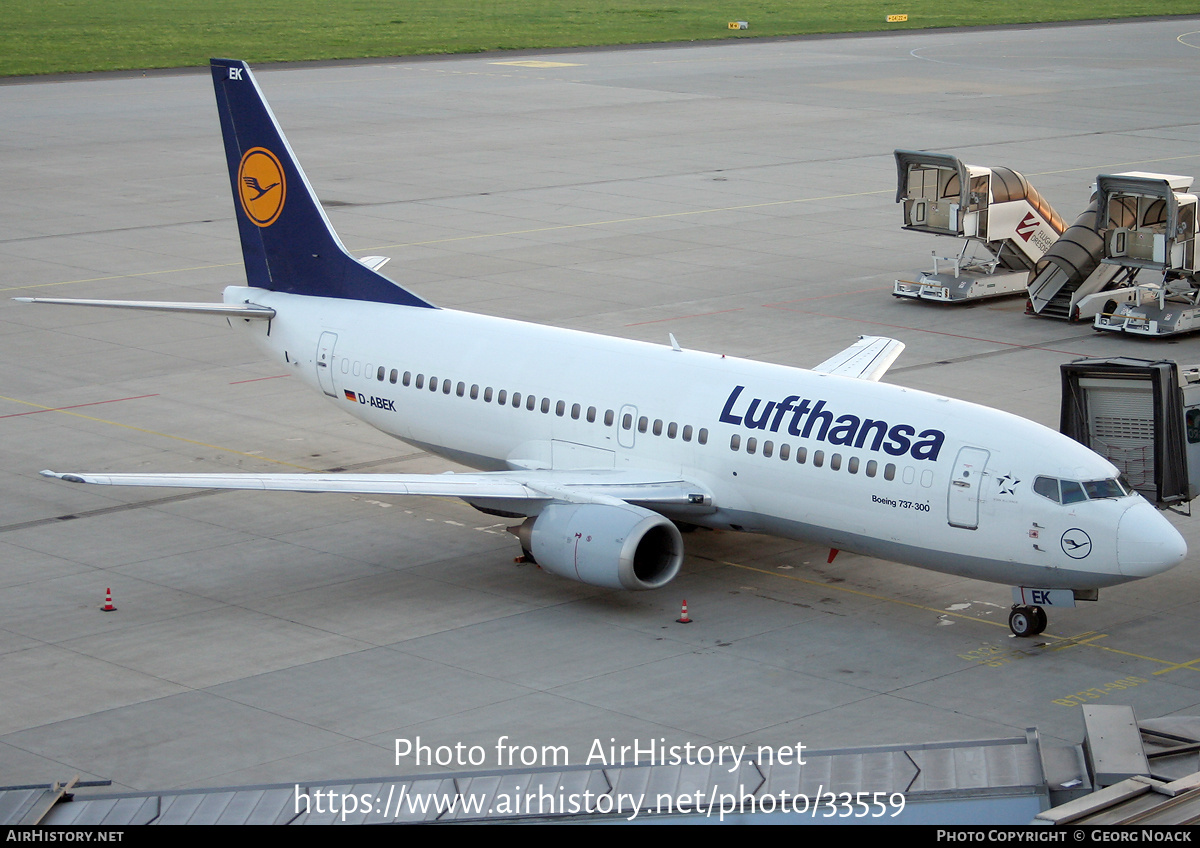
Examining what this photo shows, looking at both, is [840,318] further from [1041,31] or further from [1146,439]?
[1041,31]

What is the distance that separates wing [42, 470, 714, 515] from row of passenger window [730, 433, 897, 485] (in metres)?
1.08

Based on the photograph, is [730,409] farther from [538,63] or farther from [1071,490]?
[538,63]

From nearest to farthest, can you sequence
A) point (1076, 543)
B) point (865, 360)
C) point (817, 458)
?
1. point (1076, 543)
2. point (817, 458)
3. point (865, 360)

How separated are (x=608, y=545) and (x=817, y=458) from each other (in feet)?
11.7

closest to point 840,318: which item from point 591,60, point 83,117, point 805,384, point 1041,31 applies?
point 805,384

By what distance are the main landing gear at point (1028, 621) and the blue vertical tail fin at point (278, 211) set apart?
13321 millimetres

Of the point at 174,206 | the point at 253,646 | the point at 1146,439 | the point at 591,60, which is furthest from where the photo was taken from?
the point at 591,60

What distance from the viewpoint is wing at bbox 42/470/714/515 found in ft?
81.6

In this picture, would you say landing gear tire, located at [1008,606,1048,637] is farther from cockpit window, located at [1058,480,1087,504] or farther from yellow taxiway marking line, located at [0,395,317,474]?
yellow taxiway marking line, located at [0,395,317,474]

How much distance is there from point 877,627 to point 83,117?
67505 mm

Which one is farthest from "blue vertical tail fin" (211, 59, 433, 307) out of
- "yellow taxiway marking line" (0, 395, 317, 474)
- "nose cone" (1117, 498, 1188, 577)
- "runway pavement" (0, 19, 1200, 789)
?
"nose cone" (1117, 498, 1188, 577)

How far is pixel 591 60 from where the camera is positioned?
353 ft

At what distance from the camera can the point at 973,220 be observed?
4681cm

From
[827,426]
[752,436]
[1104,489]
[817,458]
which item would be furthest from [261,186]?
[1104,489]
